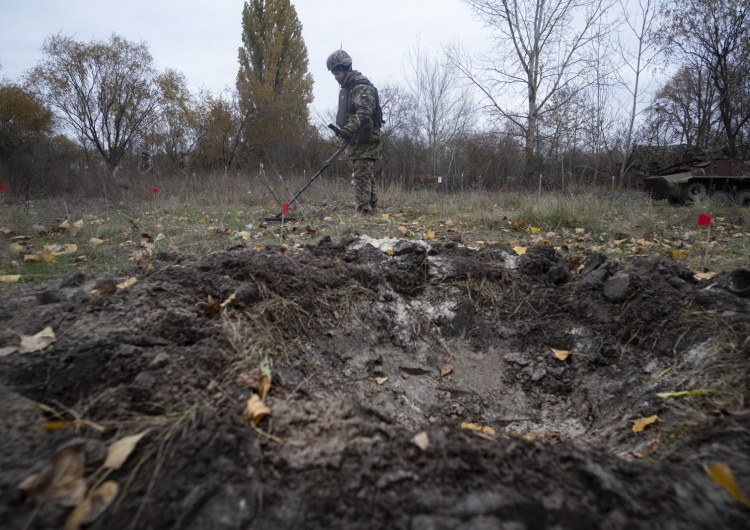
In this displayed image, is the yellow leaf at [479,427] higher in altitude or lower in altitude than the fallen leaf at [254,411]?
lower

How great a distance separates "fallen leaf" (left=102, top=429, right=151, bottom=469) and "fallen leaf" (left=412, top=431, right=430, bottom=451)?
0.73 meters

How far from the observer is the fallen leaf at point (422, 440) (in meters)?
1.09

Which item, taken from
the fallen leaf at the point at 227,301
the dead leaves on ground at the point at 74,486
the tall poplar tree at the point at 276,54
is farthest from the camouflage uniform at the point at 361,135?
the tall poplar tree at the point at 276,54

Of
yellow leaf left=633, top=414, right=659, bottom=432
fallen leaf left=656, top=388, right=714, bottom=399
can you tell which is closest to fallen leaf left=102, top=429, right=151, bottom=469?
yellow leaf left=633, top=414, right=659, bottom=432

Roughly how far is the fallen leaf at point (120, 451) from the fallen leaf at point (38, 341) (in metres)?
0.60

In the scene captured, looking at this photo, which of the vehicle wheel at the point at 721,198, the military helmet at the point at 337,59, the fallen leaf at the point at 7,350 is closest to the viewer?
the fallen leaf at the point at 7,350

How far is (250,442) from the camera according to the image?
3.49 ft

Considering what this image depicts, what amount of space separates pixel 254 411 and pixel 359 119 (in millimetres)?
5490

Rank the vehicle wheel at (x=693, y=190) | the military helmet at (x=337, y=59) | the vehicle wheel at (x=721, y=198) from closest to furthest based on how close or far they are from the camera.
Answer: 1. the military helmet at (x=337, y=59)
2. the vehicle wheel at (x=721, y=198)
3. the vehicle wheel at (x=693, y=190)

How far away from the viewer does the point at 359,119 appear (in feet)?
19.7

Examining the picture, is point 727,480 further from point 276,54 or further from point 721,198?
point 276,54

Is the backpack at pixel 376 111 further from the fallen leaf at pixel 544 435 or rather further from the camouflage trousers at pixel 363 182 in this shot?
the fallen leaf at pixel 544 435

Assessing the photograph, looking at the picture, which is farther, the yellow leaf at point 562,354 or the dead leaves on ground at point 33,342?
the yellow leaf at point 562,354

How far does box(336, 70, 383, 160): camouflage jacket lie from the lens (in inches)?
237
